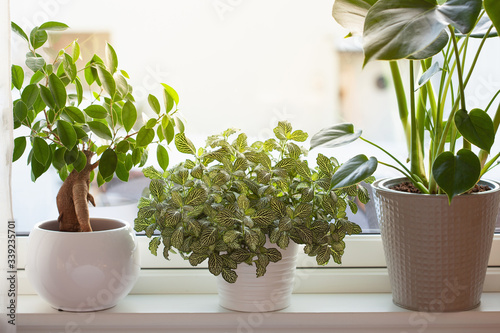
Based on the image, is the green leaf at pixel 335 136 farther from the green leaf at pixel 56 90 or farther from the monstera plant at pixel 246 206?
the green leaf at pixel 56 90

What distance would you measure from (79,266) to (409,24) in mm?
720

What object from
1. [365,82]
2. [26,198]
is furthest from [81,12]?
[365,82]

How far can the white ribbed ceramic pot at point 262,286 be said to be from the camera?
41.5 inches

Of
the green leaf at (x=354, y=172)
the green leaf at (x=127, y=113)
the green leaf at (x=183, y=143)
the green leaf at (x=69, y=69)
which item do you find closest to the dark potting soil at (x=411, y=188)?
the green leaf at (x=354, y=172)

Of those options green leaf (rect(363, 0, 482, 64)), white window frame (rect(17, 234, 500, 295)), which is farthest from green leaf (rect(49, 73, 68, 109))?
green leaf (rect(363, 0, 482, 64))

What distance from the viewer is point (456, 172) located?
33.3 inches

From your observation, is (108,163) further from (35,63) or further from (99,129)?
(35,63)

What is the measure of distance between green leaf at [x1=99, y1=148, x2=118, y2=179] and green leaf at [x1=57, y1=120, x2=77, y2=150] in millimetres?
72

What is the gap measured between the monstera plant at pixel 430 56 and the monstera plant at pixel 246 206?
0.12 m

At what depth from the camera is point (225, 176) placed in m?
1.03

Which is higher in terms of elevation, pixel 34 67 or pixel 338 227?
pixel 34 67

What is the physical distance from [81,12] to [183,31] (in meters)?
0.23

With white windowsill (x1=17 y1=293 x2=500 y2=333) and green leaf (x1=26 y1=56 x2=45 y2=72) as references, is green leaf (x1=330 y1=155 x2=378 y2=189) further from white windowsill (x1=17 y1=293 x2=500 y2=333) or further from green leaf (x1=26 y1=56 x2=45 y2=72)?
green leaf (x1=26 y1=56 x2=45 y2=72)

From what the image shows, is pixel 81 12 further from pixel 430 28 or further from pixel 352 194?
pixel 430 28
